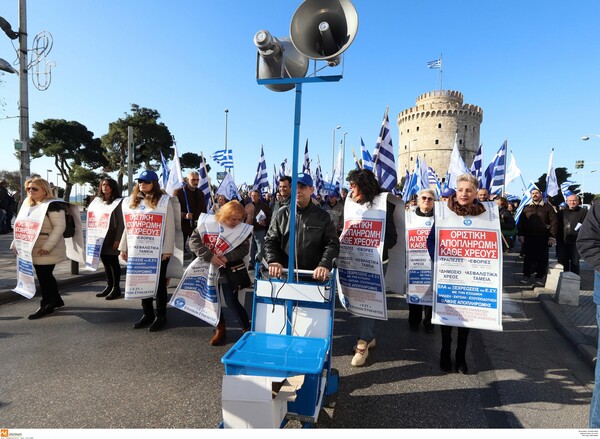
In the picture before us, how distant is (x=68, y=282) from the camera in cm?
665

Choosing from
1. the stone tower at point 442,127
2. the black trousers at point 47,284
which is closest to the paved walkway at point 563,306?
the black trousers at point 47,284

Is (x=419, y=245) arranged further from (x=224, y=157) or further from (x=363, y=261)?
(x=224, y=157)

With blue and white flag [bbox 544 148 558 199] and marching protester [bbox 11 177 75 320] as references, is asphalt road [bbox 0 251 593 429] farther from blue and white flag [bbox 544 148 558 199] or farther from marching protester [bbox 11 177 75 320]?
blue and white flag [bbox 544 148 558 199]

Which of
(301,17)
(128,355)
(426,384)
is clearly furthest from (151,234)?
(426,384)

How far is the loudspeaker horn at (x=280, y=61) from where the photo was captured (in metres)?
2.88

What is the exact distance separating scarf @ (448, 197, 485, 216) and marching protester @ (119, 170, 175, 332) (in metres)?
3.49

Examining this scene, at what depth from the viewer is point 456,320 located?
3559mm

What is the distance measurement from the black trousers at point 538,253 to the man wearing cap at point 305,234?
660 cm

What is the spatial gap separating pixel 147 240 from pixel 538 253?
801cm

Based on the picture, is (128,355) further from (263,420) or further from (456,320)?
(456,320)

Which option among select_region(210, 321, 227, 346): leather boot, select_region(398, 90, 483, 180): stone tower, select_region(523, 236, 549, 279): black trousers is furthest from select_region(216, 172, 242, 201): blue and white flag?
select_region(398, 90, 483, 180): stone tower

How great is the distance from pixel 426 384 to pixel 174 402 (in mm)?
2291

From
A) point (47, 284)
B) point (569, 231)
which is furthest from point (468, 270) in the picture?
point (569, 231)

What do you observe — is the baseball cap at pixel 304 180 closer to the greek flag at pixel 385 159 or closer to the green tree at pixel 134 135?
the greek flag at pixel 385 159
